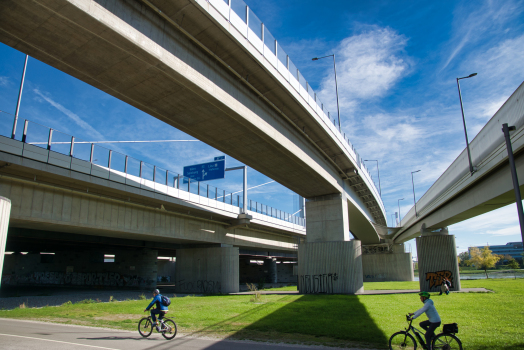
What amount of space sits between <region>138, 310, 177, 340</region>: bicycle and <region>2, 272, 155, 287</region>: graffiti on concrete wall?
37288 millimetres

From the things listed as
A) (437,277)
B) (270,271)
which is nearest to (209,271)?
(437,277)

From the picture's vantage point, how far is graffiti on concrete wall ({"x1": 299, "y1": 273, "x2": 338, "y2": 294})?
27.4 meters

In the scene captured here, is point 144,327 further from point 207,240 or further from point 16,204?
point 207,240

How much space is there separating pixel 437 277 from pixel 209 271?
2113 centimetres

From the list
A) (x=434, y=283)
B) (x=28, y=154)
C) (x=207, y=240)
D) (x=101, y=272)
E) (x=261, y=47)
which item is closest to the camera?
(x=261, y=47)

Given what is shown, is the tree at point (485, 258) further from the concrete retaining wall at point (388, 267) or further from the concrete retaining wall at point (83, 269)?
the concrete retaining wall at point (83, 269)

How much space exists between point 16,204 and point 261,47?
15191 mm

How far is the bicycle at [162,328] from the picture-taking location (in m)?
11.5

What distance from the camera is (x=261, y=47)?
14945mm

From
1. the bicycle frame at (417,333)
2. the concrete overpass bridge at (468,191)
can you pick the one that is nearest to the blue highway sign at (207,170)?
the concrete overpass bridge at (468,191)

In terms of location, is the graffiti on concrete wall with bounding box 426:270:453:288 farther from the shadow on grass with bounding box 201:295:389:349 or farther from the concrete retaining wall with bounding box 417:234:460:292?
the shadow on grass with bounding box 201:295:389:349

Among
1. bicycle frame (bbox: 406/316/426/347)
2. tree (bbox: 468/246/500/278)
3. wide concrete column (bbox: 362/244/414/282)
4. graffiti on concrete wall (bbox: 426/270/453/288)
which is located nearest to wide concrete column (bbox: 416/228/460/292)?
graffiti on concrete wall (bbox: 426/270/453/288)

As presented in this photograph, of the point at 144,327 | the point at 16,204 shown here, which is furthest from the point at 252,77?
the point at 16,204

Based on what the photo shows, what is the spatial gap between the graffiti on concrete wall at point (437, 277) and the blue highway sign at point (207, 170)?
20.7 meters
